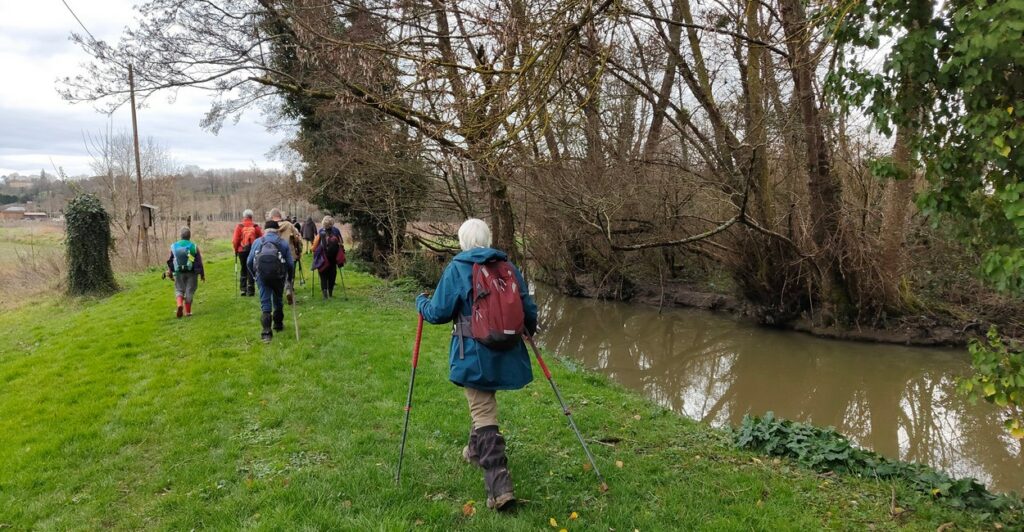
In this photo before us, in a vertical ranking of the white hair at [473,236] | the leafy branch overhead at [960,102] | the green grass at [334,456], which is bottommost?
the green grass at [334,456]

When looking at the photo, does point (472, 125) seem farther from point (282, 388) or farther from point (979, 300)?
point (979, 300)

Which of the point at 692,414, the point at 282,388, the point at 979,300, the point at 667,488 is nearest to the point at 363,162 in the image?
the point at 282,388

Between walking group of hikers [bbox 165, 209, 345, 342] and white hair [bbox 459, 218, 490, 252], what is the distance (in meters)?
5.70

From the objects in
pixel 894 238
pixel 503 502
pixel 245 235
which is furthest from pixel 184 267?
pixel 894 238

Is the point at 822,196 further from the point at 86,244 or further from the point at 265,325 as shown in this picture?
the point at 86,244

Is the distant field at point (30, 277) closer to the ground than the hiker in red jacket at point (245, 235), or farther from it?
closer to the ground

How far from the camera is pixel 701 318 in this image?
17000 millimetres

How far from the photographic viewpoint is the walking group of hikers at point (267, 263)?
8750 mm

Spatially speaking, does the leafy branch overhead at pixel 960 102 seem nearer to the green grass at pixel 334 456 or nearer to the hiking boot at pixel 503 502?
the green grass at pixel 334 456

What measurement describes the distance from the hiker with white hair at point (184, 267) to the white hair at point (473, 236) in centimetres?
812

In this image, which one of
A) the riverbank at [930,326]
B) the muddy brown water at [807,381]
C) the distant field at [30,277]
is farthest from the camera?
the distant field at [30,277]

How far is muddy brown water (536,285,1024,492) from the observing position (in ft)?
25.2

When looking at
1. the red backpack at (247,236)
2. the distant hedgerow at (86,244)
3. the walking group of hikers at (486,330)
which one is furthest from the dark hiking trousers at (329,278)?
the walking group of hikers at (486,330)

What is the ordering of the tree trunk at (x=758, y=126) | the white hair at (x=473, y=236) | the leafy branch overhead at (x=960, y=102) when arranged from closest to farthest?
the leafy branch overhead at (x=960, y=102)
the white hair at (x=473, y=236)
the tree trunk at (x=758, y=126)
